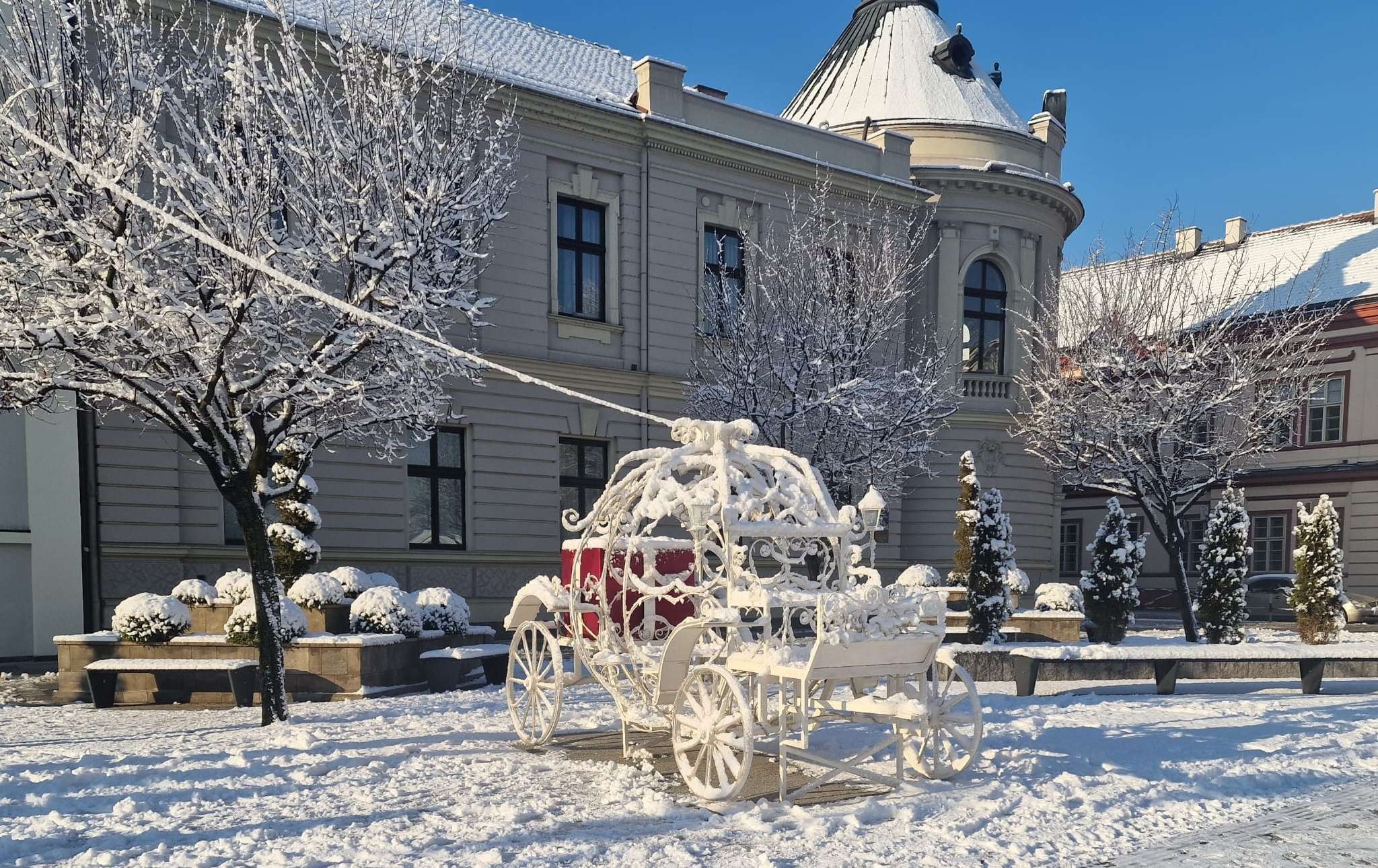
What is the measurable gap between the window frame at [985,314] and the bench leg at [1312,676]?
1354 centimetres

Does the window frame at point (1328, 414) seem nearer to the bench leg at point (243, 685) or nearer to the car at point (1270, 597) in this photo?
the car at point (1270, 597)

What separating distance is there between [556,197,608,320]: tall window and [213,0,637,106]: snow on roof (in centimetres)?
230

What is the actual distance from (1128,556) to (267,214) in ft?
50.5

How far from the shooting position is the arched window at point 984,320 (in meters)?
25.2

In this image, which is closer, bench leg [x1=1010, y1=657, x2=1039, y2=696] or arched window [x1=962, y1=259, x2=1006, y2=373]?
bench leg [x1=1010, y1=657, x2=1039, y2=696]

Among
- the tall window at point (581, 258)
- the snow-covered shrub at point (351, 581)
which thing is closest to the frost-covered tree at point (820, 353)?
the tall window at point (581, 258)

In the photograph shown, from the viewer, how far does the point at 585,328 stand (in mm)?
19953

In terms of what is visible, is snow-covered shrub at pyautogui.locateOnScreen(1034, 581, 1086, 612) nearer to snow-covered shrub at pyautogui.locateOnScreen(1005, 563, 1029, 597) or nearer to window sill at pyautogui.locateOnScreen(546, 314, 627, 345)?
snow-covered shrub at pyautogui.locateOnScreen(1005, 563, 1029, 597)

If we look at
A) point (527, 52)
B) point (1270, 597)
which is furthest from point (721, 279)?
point (1270, 597)

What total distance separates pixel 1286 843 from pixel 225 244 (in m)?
9.12

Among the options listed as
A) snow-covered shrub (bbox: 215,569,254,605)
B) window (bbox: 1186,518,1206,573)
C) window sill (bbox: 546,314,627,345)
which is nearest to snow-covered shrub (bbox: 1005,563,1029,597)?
window sill (bbox: 546,314,627,345)

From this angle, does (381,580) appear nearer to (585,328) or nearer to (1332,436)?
(585,328)

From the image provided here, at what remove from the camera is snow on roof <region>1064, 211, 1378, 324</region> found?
2858cm

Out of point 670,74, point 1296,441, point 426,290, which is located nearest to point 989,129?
point 670,74
